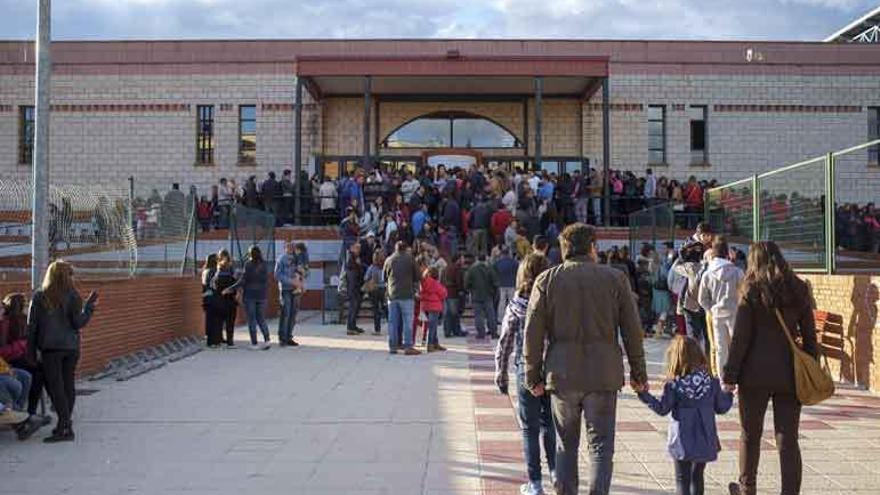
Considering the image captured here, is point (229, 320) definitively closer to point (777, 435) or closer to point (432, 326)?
point (432, 326)

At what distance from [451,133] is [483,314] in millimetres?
14768

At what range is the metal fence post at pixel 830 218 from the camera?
1120cm

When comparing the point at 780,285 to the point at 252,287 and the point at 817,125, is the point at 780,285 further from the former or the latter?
the point at 817,125

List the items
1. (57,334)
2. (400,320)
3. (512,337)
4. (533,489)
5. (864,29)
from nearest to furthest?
(533,489)
(512,337)
(57,334)
(400,320)
(864,29)

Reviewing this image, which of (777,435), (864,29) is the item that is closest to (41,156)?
(777,435)

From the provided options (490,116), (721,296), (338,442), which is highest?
(490,116)

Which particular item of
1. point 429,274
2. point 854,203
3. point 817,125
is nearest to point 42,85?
point 429,274

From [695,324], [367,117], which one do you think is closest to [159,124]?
[367,117]

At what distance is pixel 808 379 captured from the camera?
5.50m

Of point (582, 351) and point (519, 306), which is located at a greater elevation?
point (519, 306)

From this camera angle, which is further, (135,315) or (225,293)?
(225,293)

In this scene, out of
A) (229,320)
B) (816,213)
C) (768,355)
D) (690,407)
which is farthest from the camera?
(229,320)

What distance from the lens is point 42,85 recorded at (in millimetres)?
9000

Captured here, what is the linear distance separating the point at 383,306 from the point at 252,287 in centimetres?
405
